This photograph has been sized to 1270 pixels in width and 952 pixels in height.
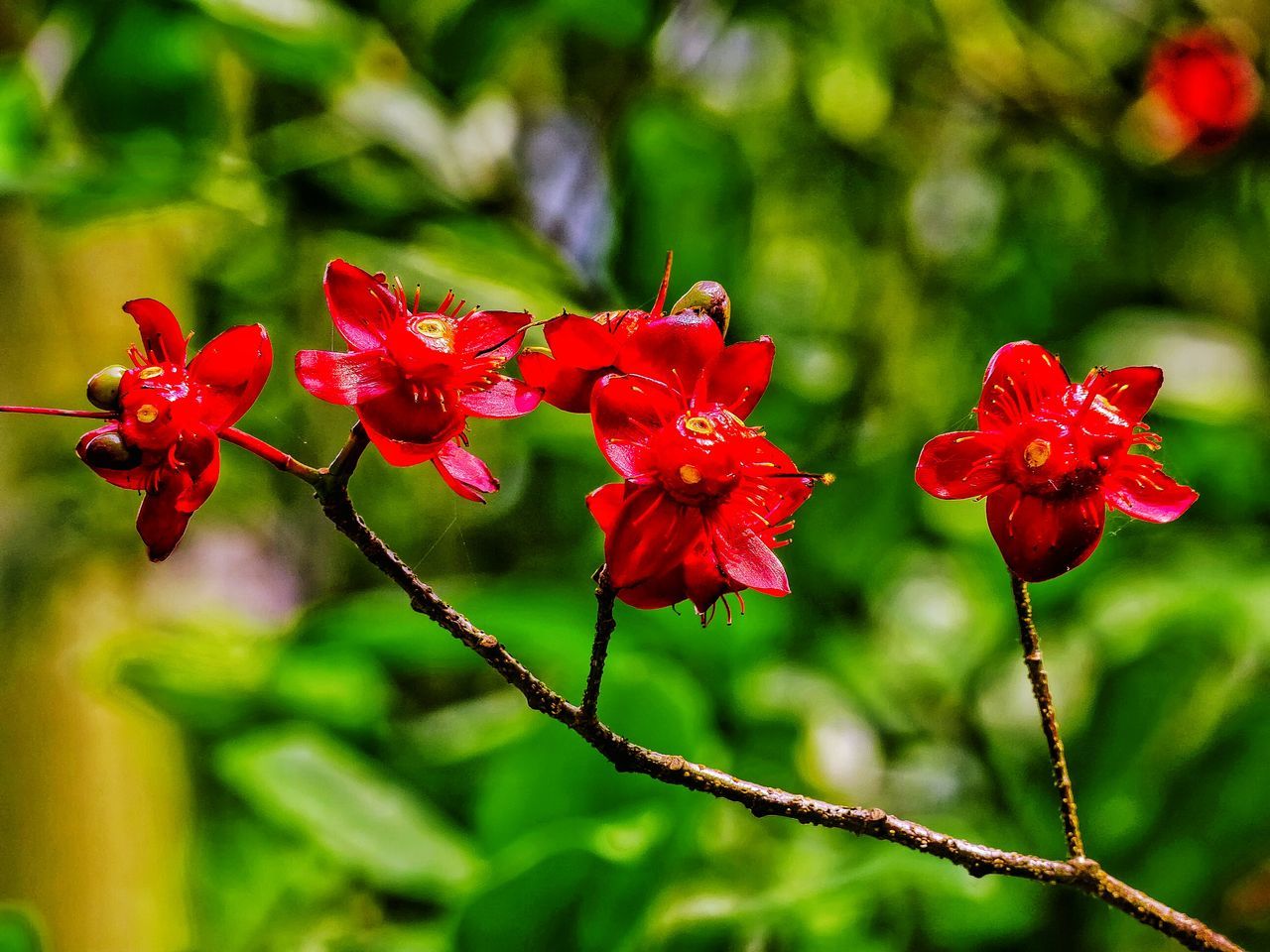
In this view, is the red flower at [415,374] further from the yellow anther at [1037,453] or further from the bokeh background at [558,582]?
the bokeh background at [558,582]

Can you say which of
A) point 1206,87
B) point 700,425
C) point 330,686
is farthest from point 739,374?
point 1206,87

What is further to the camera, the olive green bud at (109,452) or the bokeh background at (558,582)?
the bokeh background at (558,582)

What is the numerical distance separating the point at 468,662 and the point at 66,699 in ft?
1.06

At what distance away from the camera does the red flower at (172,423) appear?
403 millimetres

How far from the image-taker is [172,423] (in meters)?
0.41

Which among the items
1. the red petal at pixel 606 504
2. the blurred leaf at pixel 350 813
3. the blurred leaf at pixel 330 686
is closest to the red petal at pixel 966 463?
the red petal at pixel 606 504

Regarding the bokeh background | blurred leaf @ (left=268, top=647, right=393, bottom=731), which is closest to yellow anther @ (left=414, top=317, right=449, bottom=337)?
the bokeh background

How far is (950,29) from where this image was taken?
1.42 metres

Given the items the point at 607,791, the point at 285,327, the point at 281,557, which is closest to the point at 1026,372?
the point at 607,791

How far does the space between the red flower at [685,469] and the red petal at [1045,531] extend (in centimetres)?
7

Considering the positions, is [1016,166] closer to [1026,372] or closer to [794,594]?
[794,594]

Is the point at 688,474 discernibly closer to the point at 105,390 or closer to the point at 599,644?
the point at 599,644

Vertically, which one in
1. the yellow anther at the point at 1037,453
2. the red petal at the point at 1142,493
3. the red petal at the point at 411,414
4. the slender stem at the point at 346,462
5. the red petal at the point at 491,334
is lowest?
the slender stem at the point at 346,462

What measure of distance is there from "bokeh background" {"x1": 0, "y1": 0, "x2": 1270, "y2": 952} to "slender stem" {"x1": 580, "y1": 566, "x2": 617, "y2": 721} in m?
0.28
